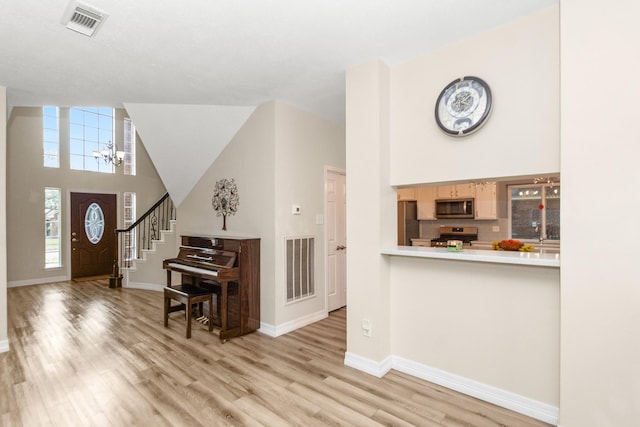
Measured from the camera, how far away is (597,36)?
180cm

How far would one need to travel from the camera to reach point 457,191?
565 centimetres

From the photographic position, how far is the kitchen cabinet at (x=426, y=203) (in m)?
5.90

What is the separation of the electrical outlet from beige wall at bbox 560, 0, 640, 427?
1347mm

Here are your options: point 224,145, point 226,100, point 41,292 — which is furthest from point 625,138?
point 41,292

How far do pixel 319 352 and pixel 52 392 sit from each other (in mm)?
2185

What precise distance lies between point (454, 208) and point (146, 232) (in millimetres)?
6526

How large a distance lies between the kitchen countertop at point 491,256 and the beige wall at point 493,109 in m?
0.57

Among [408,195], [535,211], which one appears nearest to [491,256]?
[535,211]

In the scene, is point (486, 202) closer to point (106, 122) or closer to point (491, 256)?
point (491, 256)

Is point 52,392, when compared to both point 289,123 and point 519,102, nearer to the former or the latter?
point 289,123

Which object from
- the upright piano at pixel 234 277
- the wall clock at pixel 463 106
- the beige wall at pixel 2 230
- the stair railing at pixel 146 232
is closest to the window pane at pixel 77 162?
the stair railing at pixel 146 232

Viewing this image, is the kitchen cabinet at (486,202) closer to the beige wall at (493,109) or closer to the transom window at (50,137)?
the beige wall at (493,109)

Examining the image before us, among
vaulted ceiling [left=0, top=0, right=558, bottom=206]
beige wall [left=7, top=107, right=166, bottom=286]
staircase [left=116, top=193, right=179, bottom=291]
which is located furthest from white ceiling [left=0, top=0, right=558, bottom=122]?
beige wall [left=7, top=107, right=166, bottom=286]

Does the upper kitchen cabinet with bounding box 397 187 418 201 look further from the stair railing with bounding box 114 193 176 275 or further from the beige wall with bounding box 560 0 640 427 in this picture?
the stair railing with bounding box 114 193 176 275
